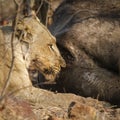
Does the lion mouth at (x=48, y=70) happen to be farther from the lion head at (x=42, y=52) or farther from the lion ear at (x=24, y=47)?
the lion ear at (x=24, y=47)

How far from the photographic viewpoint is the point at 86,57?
25.3 ft

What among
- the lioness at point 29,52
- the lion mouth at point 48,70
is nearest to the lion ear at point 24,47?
the lioness at point 29,52

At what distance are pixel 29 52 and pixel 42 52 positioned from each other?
0.23 m

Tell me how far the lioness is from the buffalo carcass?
Result: 0.16 metres

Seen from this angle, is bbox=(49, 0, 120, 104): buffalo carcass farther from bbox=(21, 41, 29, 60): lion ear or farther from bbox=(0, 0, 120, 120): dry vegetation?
bbox=(21, 41, 29, 60): lion ear

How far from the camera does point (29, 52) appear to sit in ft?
24.8

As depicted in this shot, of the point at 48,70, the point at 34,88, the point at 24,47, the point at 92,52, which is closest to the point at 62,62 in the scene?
the point at 48,70

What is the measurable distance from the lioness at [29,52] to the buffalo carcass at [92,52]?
0.16 m

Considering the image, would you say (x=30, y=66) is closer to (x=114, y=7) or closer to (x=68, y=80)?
(x=68, y=80)

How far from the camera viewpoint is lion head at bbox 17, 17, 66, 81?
24.8 feet

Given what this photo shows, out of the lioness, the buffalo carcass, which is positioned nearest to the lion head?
the lioness

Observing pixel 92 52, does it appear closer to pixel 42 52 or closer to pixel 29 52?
pixel 42 52

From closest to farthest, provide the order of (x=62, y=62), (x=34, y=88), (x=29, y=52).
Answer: (x=34, y=88), (x=29, y=52), (x=62, y=62)

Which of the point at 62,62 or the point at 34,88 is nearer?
the point at 34,88
